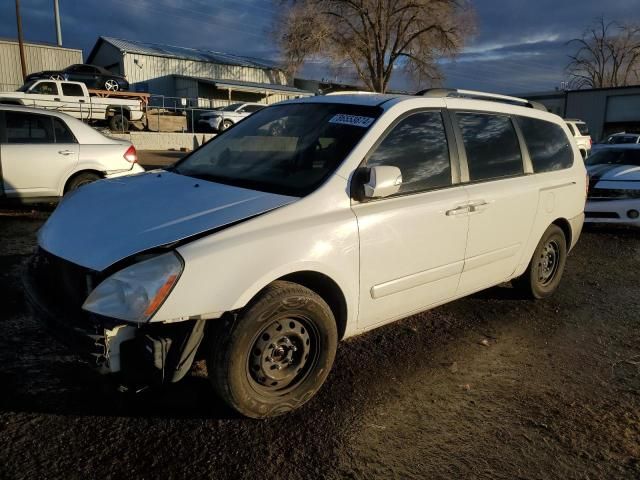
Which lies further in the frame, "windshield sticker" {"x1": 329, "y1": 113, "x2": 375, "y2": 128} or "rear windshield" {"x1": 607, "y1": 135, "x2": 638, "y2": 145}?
"rear windshield" {"x1": 607, "y1": 135, "x2": 638, "y2": 145}

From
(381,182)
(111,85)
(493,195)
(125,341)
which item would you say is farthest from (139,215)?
(111,85)

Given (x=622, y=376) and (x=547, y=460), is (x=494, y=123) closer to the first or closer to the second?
(x=622, y=376)

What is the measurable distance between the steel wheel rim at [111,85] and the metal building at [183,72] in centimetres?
1024

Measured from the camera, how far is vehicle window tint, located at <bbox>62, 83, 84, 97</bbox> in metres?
20.2

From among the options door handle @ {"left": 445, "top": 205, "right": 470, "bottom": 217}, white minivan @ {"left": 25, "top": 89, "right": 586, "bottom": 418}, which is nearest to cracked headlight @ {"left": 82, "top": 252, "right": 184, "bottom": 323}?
white minivan @ {"left": 25, "top": 89, "right": 586, "bottom": 418}

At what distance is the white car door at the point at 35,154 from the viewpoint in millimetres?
7320

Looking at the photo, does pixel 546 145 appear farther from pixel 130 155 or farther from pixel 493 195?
pixel 130 155

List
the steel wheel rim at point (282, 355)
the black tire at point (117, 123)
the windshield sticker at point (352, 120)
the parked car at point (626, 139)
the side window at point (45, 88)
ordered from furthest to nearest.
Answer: the black tire at point (117, 123) → the parked car at point (626, 139) → the side window at point (45, 88) → the windshield sticker at point (352, 120) → the steel wheel rim at point (282, 355)

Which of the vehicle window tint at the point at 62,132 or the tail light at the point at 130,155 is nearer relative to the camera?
the vehicle window tint at the point at 62,132

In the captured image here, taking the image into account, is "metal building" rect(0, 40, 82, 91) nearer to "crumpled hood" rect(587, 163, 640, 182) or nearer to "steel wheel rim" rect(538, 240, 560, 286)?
"crumpled hood" rect(587, 163, 640, 182)

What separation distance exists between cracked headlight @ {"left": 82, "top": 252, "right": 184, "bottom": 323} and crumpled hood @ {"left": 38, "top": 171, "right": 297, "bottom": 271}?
0.11 meters

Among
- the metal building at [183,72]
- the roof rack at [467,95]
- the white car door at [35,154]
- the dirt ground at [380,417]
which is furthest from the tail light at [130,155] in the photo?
the metal building at [183,72]

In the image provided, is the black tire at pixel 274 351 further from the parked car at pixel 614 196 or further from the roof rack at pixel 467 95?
the parked car at pixel 614 196

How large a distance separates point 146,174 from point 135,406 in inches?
66.0
